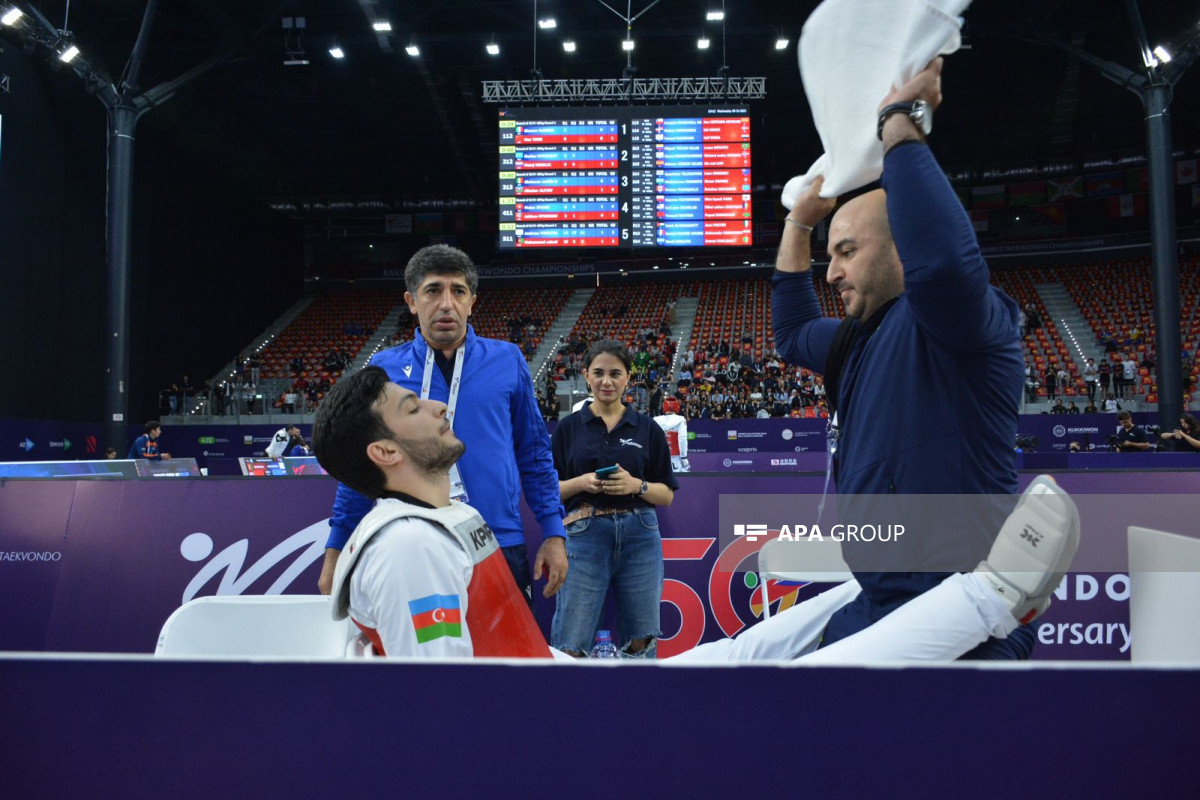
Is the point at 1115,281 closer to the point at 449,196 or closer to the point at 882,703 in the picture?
the point at 449,196

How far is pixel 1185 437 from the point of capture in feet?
35.6

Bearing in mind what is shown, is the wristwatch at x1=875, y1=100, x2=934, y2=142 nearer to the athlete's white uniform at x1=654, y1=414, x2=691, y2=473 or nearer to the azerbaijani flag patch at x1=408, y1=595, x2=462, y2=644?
the azerbaijani flag patch at x1=408, y1=595, x2=462, y2=644

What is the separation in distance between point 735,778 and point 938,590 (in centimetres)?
53

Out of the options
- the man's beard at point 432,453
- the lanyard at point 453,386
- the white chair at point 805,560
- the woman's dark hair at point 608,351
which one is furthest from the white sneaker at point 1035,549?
the woman's dark hair at point 608,351

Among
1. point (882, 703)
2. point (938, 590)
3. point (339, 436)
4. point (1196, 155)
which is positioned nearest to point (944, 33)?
point (938, 590)

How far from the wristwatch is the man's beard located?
125cm

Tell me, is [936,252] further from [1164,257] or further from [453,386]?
[1164,257]

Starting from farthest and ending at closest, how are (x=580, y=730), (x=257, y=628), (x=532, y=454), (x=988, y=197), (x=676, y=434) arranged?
(x=988, y=197) < (x=676, y=434) < (x=532, y=454) < (x=257, y=628) < (x=580, y=730)

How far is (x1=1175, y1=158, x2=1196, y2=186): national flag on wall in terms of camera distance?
89.8 feet

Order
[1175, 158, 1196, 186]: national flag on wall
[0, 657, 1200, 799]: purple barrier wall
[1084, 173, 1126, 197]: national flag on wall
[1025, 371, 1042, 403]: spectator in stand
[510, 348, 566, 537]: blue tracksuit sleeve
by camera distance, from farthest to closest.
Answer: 1. [1084, 173, 1126, 197]: national flag on wall
2. [1175, 158, 1196, 186]: national flag on wall
3. [1025, 371, 1042, 403]: spectator in stand
4. [510, 348, 566, 537]: blue tracksuit sleeve
5. [0, 657, 1200, 799]: purple barrier wall

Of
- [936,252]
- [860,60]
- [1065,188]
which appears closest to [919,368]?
[936,252]

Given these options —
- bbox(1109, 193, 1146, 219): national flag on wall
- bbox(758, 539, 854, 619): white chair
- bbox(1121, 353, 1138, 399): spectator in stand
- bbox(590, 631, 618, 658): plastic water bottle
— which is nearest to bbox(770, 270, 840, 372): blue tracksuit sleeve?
bbox(758, 539, 854, 619): white chair

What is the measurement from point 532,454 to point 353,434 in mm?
1155

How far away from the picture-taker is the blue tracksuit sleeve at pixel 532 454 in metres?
3.04
